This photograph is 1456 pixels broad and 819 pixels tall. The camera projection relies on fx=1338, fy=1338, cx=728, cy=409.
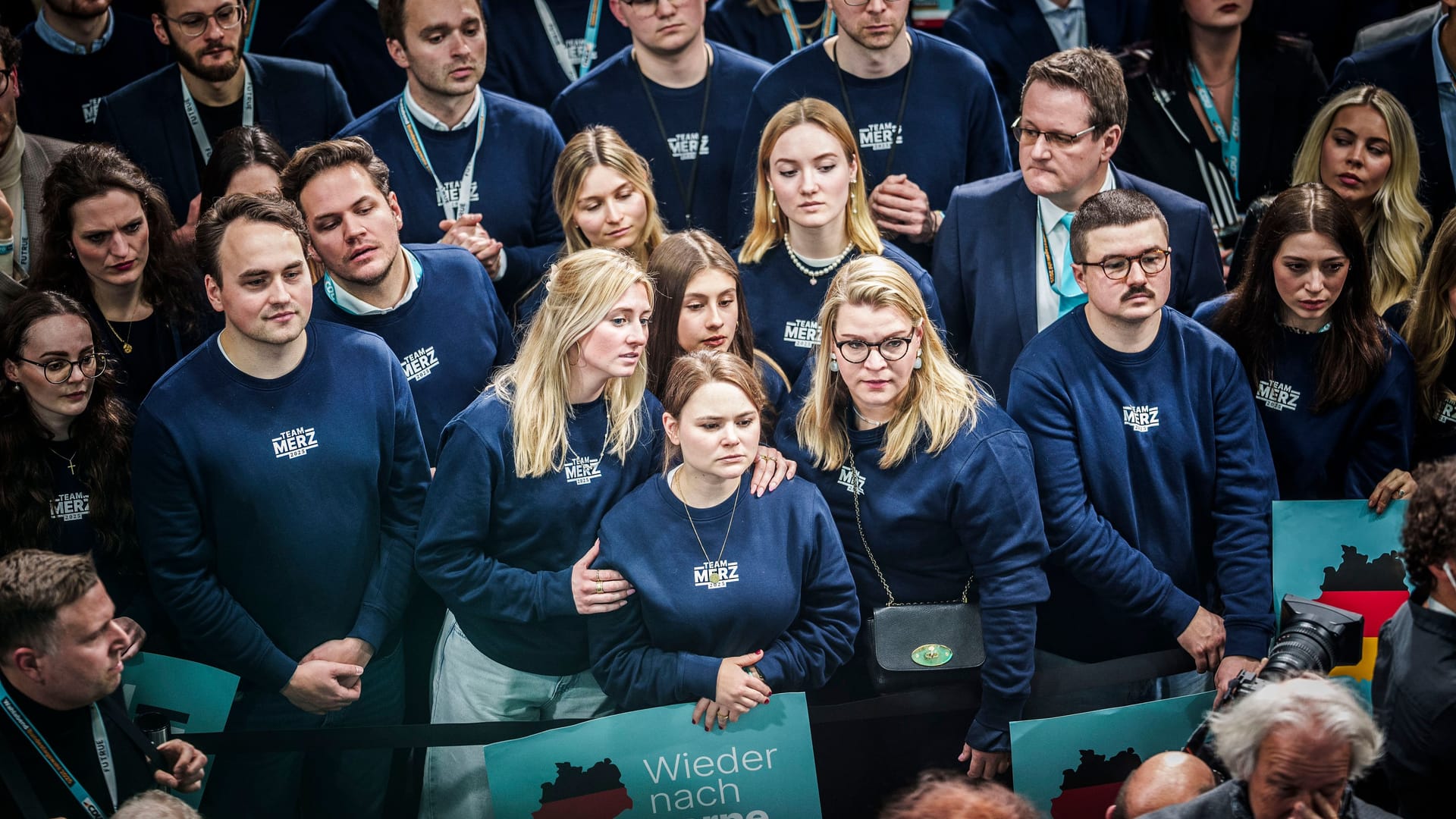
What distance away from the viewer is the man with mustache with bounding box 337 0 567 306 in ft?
13.6

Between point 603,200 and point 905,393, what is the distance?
3.63 feet

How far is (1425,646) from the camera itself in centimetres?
295

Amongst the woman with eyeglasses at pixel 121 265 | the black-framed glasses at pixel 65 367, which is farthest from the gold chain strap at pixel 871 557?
the black-framed glasses at pixel 65 367

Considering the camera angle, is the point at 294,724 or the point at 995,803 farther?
the point at 294,724

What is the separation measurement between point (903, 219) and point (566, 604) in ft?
5.29

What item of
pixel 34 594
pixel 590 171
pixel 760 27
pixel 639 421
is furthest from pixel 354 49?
pixel 34 594

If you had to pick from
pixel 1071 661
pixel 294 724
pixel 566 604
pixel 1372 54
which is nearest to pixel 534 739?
pixel 566 604

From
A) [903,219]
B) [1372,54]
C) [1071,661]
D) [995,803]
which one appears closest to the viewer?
[995,803]

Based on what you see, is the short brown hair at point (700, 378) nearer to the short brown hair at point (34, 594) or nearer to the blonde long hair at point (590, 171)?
the blonde long hair at point (590, 171)

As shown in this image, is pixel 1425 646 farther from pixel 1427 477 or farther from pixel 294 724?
pixel 294 724

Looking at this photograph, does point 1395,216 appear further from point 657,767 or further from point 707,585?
point 657,767

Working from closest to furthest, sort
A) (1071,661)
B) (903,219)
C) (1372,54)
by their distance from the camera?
(1071,661) → (903,219) → (1372,54)

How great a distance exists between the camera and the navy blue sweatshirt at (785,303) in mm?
3855

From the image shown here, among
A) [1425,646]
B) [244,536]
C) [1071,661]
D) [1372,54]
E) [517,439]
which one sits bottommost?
[1071,661]
